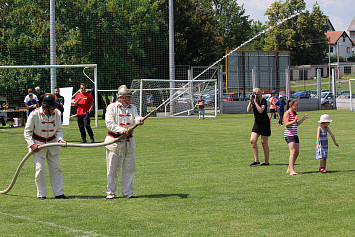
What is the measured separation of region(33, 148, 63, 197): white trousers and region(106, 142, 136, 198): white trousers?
3.10ft

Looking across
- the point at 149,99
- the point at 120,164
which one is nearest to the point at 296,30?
the point at 149,99

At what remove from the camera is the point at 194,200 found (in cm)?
867

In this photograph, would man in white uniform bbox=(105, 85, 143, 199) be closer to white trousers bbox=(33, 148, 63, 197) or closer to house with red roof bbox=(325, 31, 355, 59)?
white trousers bbox=(33, 148, 63, 197)

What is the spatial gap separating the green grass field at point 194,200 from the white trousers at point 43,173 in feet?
0.90

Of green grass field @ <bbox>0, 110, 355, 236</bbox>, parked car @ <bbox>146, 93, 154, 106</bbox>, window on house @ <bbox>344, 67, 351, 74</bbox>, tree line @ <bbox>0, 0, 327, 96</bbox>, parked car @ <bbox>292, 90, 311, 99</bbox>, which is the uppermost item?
tree line @ <bbox>0, 0, 327, 96</bbox>

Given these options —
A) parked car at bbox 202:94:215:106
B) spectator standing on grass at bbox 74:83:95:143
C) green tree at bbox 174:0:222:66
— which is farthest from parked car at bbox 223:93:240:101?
spectator standing on grass at bbox 74:83:95:143

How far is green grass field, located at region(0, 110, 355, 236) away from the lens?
6.82 metres

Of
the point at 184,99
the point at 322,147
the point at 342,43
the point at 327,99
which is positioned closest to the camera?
the point at 322,147

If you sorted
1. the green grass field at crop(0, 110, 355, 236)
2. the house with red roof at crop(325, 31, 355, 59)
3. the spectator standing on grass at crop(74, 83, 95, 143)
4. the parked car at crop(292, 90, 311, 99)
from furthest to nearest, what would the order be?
1. the house with red roof at crop(325, 31, 355, 59)
2. the parked car at crop(292, 90, 311, 99)
3. the spectator standing on grass at crop(74, 83, 95, 143)
4. the green grass field at crop(0, 110, 355, 236)

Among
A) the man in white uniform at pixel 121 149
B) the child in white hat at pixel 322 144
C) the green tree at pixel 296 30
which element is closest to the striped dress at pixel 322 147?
the child in white hat at pixel 322 144

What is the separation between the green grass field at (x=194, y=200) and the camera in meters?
6.82

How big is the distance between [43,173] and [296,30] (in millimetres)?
79606

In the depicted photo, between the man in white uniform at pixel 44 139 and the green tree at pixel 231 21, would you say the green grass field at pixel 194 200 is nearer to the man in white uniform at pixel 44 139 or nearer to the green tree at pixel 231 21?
the man in white uniform at pixel 44 139

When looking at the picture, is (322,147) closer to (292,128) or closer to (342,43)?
(292,128)
